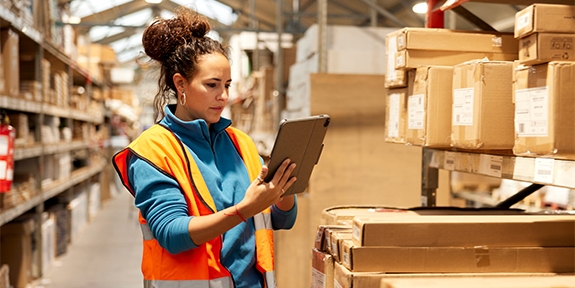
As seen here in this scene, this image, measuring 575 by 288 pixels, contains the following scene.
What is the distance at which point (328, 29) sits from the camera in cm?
409

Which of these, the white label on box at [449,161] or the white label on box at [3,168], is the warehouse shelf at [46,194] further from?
the white label on box at [449,161]

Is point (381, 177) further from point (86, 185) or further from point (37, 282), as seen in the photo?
point (86, 185)

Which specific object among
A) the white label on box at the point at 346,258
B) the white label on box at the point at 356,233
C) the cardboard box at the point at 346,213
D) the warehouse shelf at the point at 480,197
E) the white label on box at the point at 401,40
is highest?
the white label on box at the point at 401,40

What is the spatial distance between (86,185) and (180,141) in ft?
26.4

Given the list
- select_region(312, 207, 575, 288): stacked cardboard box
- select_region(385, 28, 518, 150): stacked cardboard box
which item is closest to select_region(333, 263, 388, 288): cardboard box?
select_region(312, 207, 575, 288): stacked cardboard box

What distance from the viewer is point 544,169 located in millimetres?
1344

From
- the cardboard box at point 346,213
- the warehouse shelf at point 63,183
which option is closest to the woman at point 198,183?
the cardboard box at point 346,213

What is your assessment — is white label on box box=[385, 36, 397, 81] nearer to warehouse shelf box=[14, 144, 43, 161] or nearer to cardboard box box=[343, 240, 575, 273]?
cardboard box box=[343, 240, 575, 273]

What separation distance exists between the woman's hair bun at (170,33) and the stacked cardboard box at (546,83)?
0.99 m

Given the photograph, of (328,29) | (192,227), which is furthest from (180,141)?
(328,29)

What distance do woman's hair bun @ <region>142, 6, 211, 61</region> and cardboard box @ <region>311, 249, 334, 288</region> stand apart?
0.79 m

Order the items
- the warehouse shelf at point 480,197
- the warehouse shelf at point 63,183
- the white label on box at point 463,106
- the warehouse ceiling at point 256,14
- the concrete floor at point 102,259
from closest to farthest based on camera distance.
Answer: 1. the white label on box at point 463,106
2. the warehouse shelf at point 480,197
3. the concrete floor at point 102,259
4. the warehouse shelf at point 63,183
5. the warehouse ceiling at point 256,14

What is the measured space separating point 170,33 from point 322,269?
0.88 metres

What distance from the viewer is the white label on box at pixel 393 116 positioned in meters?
2.03
